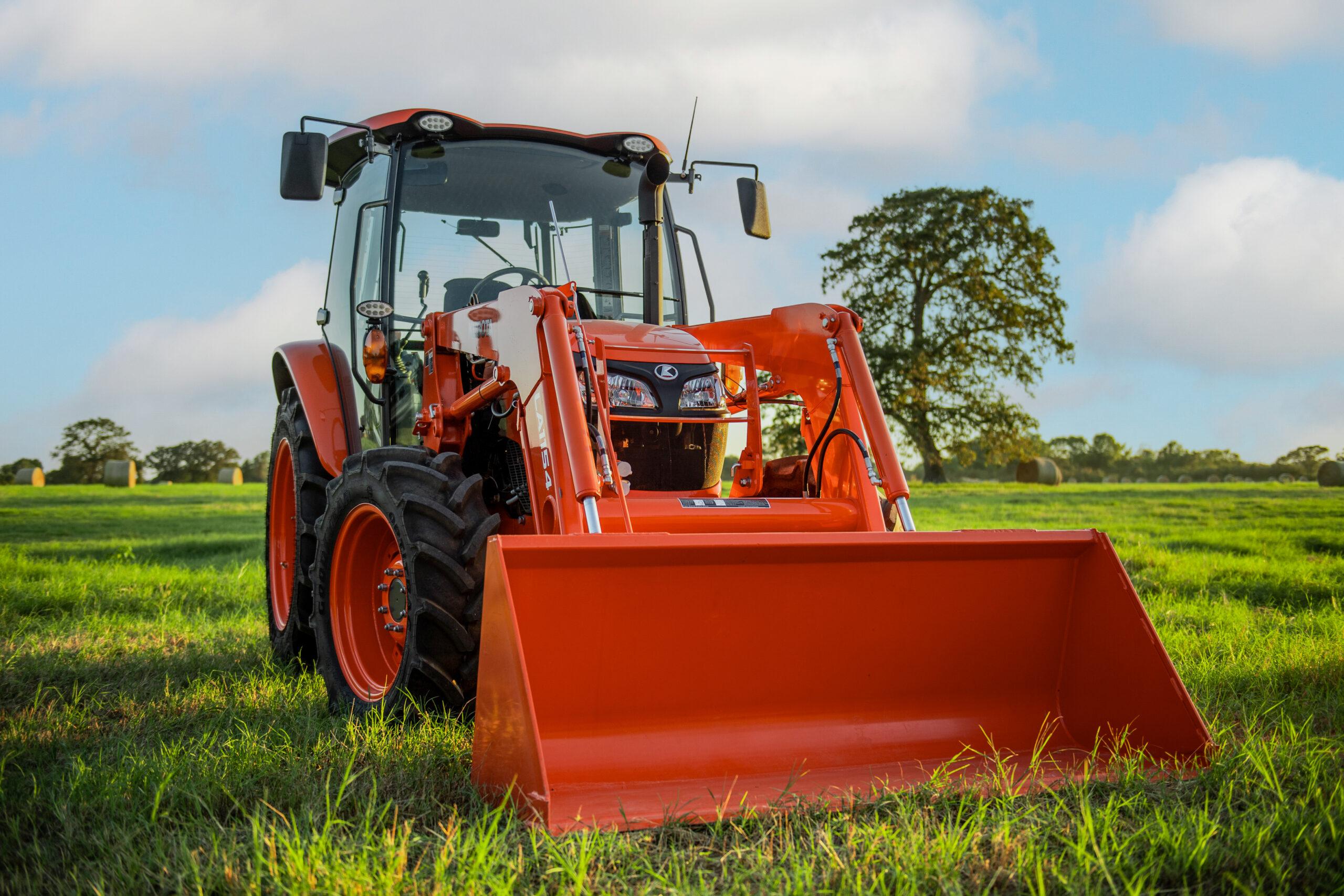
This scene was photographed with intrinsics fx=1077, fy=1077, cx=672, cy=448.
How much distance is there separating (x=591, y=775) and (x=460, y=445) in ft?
6.03

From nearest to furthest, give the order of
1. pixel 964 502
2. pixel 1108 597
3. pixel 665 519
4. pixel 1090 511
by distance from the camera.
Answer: pixel 1108 597
pixel 665 519
pixel 1090 511
pixel 964 502

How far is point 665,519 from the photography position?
141 inches

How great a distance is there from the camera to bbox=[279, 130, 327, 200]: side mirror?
429 centimetres

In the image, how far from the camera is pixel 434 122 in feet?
15.5

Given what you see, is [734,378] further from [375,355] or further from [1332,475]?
[1332,475]

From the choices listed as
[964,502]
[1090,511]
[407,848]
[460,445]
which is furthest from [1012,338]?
[407,848]

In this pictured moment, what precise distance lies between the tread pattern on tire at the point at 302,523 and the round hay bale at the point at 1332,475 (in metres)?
23.0

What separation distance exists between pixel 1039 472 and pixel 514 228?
26409 mm

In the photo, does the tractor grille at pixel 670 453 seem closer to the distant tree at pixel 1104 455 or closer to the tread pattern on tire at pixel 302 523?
the tread pattern on tire at pixel 302 523

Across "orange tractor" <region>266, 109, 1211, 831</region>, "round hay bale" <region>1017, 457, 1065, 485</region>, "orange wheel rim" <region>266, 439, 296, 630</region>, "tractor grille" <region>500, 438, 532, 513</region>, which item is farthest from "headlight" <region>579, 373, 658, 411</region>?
"round hay bale" <region>1017, 457, 1065, 485</region>

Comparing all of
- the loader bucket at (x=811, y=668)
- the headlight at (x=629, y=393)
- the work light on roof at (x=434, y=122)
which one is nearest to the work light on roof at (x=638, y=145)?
the work light on roof at (x=434, y=122)

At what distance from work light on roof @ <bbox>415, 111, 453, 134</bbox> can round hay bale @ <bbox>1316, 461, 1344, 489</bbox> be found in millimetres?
23027

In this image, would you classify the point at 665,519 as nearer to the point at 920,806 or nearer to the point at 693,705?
the point at 693,705

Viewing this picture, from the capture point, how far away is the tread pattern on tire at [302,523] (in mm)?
4707
